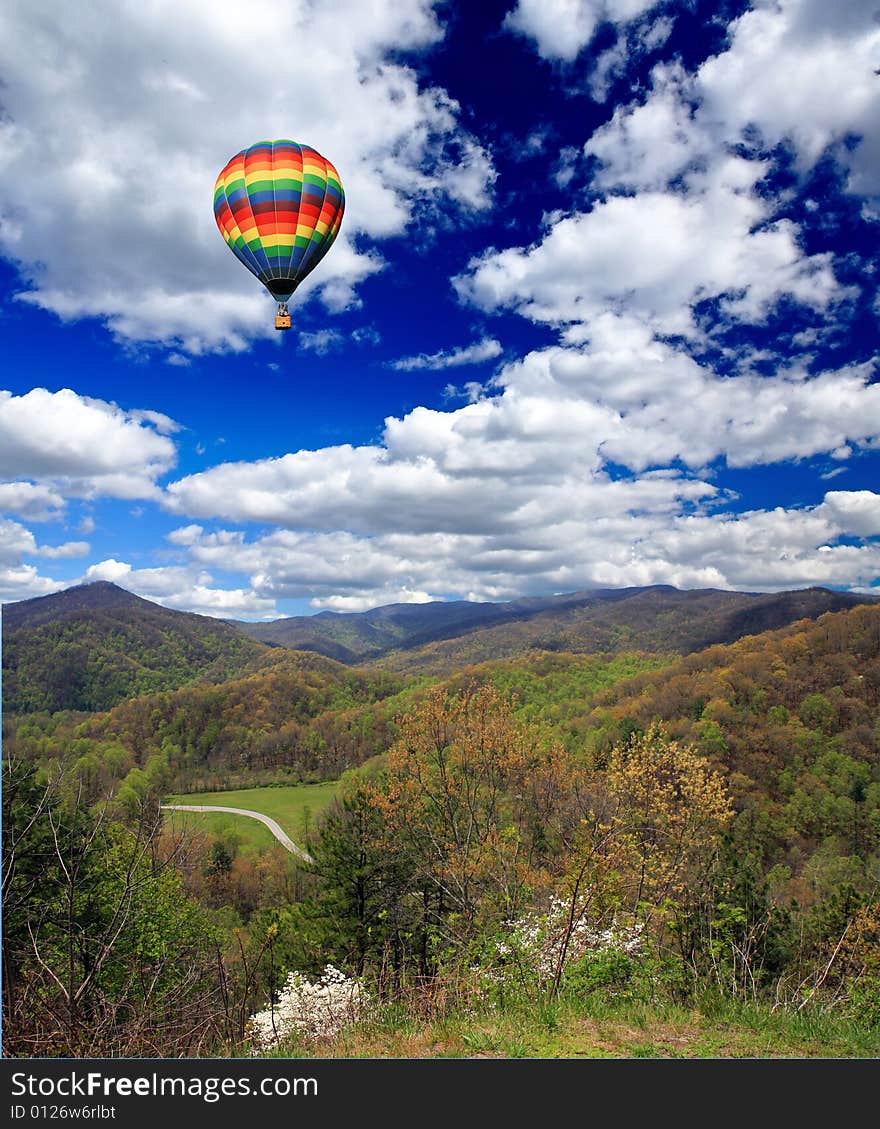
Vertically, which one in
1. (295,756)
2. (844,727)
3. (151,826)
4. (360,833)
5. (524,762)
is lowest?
(295,756)

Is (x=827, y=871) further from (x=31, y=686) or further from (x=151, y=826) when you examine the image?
(x=31, y=686)

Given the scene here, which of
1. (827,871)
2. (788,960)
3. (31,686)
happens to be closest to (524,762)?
(788,960)

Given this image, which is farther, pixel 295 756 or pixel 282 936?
pixel 295 756

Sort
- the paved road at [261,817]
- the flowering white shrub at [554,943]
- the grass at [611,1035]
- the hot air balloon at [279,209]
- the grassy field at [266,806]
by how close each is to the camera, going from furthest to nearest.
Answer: the paved road at [261,817] → the grassy field at [266,806] → the hot air balloon at [279,209] → the flowering white shrub at [554,943] → the grass at [611,1035]

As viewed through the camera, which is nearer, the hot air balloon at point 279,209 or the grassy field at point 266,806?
the hot air balloon at point 279,209

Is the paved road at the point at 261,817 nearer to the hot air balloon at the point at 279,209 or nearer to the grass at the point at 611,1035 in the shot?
the hot air balloon at the point at 279,209

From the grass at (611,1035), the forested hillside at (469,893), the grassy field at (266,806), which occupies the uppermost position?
the grass at (611,1035)

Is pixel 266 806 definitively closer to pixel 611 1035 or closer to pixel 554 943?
pixel 554 943

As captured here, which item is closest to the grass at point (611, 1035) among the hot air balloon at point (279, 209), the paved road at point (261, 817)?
the hot air balloon at point (279, 209)
